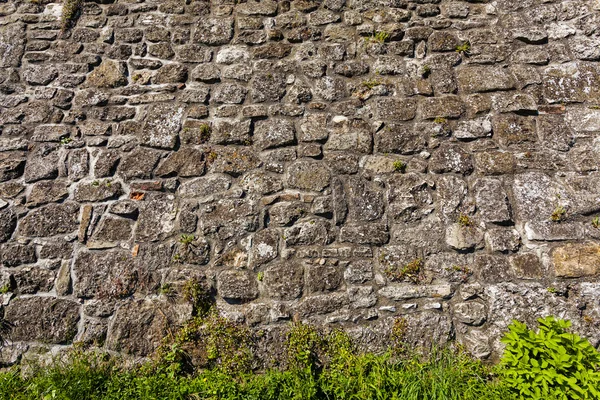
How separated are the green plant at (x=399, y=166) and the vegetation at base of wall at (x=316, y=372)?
1285 mm

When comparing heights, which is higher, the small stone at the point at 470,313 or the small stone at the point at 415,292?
the small stone at the point at 415,292

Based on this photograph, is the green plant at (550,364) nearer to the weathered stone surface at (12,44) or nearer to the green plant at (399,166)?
the green plant at (399,166)

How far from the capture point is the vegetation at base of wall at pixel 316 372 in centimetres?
275

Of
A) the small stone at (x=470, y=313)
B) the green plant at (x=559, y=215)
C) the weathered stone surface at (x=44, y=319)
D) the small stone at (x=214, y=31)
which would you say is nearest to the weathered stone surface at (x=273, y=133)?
the small stone at (x=214, y=31)

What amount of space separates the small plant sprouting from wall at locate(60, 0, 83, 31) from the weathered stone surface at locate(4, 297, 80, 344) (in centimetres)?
284

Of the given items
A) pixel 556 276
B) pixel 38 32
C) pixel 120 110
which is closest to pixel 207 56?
pixel 120 110

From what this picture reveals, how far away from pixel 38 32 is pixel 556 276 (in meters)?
5.49

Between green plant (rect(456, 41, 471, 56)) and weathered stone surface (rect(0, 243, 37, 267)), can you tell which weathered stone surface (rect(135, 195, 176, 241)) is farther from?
green plant (rect(456, 41, 471, 56))

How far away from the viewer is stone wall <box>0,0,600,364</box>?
10.7ft

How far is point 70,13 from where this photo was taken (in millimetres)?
4336

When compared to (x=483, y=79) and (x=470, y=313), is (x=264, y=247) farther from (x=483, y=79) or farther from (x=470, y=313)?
(x=483, y=79)

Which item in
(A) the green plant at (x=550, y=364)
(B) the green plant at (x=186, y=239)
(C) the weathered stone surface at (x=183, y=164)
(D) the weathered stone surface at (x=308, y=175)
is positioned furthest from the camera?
(C) the weathered stone surface at (x=183, y=164)

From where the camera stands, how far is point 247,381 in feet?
9.93

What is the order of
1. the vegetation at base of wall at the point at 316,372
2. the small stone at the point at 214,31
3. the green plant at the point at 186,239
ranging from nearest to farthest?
the vegetation at base of wall at the point at 316,372, the green plant at the point at 186,239, the small stone at the point at 214,31
